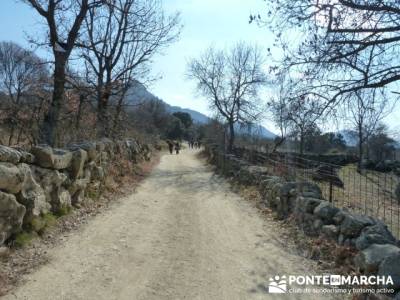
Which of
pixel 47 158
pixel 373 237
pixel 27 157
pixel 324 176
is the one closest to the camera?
pixel 373 237

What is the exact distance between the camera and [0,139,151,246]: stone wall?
21.0 ft

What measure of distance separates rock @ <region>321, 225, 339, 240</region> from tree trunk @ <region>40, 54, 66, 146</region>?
25.2 feet

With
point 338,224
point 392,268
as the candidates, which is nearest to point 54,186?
point 338,224

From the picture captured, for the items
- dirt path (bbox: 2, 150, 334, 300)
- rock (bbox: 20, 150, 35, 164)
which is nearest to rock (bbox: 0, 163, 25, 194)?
rock (bbox: 20, 150, 35, 164)

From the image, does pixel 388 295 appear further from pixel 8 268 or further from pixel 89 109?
pixel 89 109

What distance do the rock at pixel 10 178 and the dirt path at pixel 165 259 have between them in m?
1.21

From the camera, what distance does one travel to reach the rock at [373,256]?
558cm

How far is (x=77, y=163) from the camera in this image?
9.88 metres

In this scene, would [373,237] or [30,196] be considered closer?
[373,237]

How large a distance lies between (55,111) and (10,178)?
5.95 m

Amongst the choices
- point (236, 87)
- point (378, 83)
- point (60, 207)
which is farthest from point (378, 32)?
point (236, 87)

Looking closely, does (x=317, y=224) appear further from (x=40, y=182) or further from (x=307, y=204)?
(x=40, y=182)

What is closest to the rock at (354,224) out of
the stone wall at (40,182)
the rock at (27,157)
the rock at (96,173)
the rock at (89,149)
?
the stone wall at (40,182)

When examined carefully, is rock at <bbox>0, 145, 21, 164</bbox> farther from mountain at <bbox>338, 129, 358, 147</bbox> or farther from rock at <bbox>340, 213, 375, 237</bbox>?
mountain at <bbox>338, 129, 358, 147</bbox>
